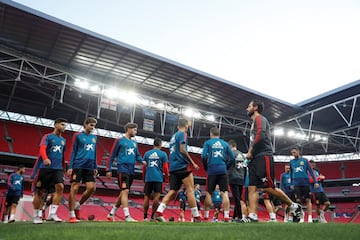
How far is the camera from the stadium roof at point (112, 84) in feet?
56.6

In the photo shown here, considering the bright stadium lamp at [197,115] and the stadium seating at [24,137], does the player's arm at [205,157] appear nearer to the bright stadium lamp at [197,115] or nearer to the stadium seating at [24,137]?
the bright stadium lamp at [197,115]

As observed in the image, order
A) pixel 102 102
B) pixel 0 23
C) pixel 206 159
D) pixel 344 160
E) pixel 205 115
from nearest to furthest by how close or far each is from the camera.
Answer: pixel 206 159
pixel 0 23
pixel 102 102
pixel 205 115
pixel 344 160

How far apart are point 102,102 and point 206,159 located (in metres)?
14.9

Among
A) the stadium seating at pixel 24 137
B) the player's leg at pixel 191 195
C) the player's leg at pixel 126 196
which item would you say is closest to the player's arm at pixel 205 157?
the player's leg at pixel 191 195

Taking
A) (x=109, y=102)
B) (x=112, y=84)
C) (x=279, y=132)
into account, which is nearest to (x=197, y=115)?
(x=112, y=84)

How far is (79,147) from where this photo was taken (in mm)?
6676

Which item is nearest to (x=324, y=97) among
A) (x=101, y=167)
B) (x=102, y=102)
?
(x=102, y=102)

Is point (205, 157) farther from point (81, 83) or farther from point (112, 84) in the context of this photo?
point (112, 84)

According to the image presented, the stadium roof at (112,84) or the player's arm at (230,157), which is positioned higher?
the stadium roof at (112,84)

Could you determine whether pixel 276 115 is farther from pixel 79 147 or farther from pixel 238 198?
pixel 79 147

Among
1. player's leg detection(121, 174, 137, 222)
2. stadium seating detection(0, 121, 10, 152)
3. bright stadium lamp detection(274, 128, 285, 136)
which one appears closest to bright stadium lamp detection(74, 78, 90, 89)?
stadium seating detection(0, 121, 10, 152)

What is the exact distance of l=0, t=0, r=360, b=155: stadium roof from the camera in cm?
1725

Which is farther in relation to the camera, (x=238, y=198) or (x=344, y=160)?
(x=344, y=160)

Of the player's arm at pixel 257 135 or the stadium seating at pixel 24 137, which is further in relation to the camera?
Answer: the stadium seating at pixel 24 137
